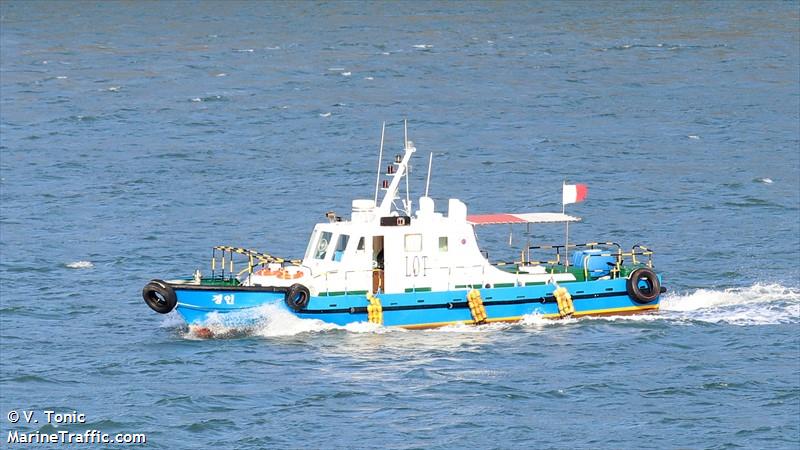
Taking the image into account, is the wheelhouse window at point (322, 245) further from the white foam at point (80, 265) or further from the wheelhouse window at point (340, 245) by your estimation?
the white foam at point (80, 265)

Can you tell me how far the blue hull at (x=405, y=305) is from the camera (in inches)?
1742

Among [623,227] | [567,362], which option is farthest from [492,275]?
[623,227]

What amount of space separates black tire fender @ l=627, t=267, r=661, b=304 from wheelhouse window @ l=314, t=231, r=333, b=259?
8.73m

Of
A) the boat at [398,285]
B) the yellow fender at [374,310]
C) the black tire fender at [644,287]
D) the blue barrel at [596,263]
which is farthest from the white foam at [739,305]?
the yellow fender at [374,310]

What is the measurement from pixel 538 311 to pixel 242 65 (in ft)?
234

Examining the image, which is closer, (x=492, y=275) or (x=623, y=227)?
(x=492, y=275)

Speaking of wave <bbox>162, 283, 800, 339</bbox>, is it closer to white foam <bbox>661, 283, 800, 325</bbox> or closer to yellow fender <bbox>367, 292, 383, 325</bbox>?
white foam <bbox>661, 283, 800, 325</bbox>

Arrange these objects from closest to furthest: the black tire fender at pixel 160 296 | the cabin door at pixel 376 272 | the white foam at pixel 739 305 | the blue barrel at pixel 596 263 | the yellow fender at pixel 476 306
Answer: the black tire fender at pixel 160 296 < the yellow fender at pixel 476 306 < the cabin door at pixel 376 272 < the white foam at pixel 739 305 < the blue barrel at pixel 596 263

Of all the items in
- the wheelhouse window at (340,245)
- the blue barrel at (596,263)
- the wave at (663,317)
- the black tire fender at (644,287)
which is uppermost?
the wheelhouse window at (340,245)

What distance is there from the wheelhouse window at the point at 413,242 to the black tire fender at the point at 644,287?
626 cm

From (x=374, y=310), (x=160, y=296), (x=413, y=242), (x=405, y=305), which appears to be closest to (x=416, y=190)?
(x=413, y=242)

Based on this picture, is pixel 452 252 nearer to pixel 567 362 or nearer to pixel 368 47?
pixel 567 362

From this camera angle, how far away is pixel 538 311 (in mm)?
46062

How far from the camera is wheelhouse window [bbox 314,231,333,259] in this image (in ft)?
151
